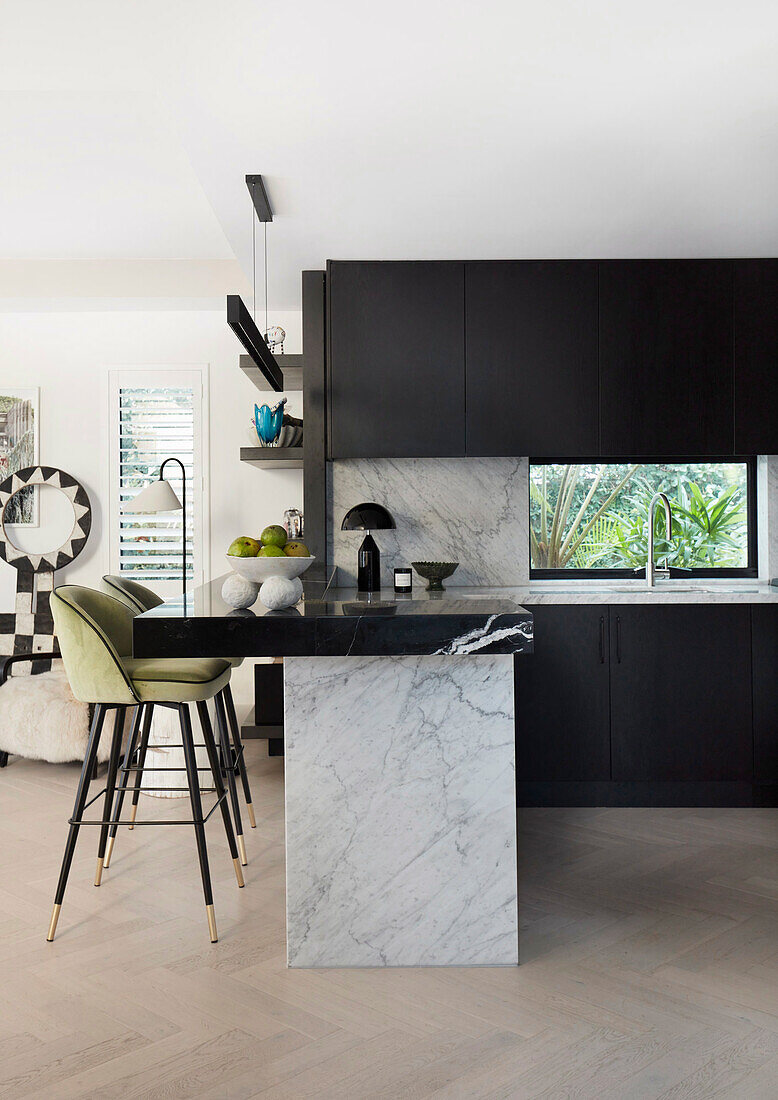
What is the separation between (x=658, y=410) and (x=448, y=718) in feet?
7.60

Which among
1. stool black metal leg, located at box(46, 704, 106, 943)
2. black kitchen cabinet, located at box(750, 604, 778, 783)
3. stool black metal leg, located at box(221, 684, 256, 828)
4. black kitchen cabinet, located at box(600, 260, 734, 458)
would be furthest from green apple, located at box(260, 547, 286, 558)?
black kitchen cabinet, located at box(750, 604, 778, 783)

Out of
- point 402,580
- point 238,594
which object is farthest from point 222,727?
point 238,594

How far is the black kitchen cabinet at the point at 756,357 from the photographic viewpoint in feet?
14.0

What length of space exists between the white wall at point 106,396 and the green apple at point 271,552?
266 centimetres

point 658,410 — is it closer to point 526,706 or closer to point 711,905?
point 526,706

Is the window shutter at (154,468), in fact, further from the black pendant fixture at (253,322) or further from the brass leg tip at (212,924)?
the brass leg tip at (212,924)

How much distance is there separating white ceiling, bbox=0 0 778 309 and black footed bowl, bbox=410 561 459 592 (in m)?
1.45

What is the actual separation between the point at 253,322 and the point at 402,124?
918 millimetres

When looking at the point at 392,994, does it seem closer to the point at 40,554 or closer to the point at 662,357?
the point at 662,357

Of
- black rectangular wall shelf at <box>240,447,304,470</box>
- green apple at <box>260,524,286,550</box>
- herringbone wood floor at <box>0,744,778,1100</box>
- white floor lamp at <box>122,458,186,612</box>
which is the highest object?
black rectangular wall shelf at <box>240,447,304,470</box>

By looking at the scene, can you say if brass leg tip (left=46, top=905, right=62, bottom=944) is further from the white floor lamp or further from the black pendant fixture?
the white floor lamp

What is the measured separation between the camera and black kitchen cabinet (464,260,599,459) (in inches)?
167

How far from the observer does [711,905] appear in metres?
2.97

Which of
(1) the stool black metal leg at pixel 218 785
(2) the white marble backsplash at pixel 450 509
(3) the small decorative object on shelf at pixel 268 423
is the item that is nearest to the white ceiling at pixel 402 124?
(3) the small decorative object on shelf at pixel 268 423
